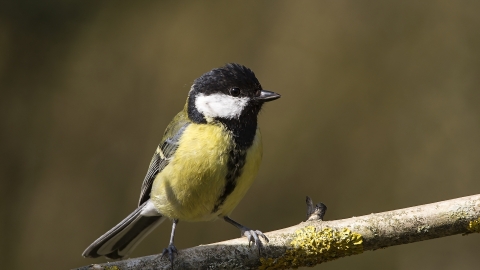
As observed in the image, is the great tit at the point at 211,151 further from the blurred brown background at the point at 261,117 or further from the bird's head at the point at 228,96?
the blurred brown background at the point at 261,117

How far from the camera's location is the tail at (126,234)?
274cm

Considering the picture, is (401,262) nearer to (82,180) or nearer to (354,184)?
(354,184)

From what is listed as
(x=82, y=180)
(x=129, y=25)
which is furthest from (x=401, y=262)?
(x=129, y=25)

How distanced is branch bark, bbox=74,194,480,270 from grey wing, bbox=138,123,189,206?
623 mm

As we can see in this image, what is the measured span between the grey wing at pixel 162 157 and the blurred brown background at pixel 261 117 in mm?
740

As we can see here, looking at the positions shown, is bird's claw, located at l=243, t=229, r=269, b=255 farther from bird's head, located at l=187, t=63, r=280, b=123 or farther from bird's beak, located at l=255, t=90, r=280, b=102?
bird's beak, located at l=255, t=90, r=280, b=102

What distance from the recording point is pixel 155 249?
11.1 ft

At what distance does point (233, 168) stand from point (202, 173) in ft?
0.44

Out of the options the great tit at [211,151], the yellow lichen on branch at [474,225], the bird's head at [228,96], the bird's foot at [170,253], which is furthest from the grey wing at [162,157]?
the yellow lichen on branch at [474,225]

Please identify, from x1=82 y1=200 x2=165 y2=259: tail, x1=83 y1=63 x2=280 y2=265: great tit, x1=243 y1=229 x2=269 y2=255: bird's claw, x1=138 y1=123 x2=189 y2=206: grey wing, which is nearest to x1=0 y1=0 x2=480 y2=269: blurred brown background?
x1=82 y1=200 x2=165 y2=259: tail

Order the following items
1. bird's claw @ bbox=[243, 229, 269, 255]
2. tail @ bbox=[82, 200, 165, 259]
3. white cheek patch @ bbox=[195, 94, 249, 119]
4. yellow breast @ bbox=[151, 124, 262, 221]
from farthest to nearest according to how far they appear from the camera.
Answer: tail @ bbox=[82, 200, 165, 259] < white cheek patch @ bbox=[195, 94, 249, 119] < yellow breast @ bbox=[151, 124, 262, 221] < bird's claw @ bbox=[243, 229, 269, 255]

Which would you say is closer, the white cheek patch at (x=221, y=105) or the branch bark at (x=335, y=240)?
the branch bark at (x=335, y=240)

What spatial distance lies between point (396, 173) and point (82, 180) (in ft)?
6.70

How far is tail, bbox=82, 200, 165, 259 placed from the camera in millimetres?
2744
